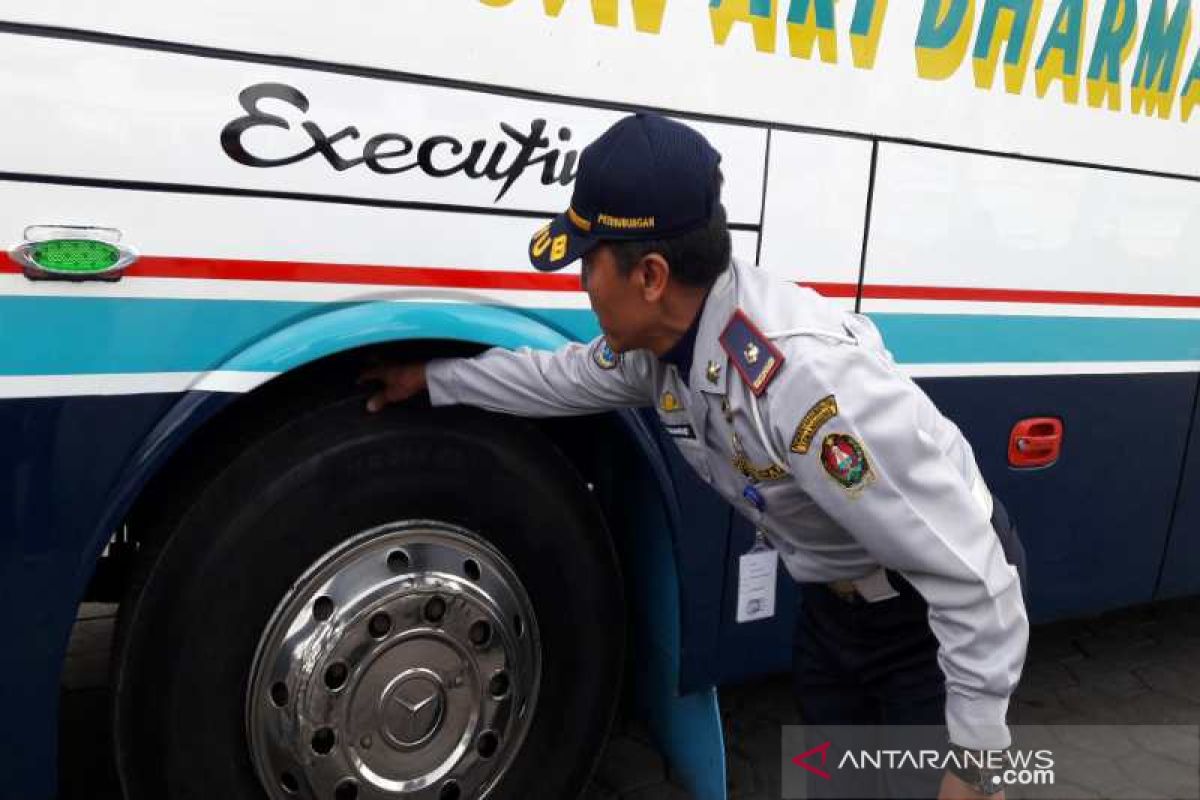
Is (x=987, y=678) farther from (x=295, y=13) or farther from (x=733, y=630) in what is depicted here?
(x=295, y=13)

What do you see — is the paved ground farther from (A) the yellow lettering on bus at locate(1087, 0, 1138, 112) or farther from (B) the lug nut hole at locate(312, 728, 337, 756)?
(A) the yellow lettering on bus at locate(1087, 0, 1138, 112)

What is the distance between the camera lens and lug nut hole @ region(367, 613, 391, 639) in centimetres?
204

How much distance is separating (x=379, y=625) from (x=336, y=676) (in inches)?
4.8

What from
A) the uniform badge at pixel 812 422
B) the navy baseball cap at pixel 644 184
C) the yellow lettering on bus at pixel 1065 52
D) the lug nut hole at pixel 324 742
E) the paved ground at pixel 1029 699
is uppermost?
the yellow lettering on bus at pixel 1065 52

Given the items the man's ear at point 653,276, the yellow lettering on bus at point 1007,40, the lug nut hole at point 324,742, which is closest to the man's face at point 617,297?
the man's ear at point 653,276

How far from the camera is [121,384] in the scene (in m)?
1.80

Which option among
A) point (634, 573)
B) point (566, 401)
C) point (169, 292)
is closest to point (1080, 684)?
point (634, 573)

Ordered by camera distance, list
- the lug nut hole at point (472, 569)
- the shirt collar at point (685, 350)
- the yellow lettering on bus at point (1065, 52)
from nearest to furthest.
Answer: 1. the shirt collar at point (685, 350)
2. the lug nut hole at point (472, 569)
3. the yellow lettering on bus at point (1065, 52)

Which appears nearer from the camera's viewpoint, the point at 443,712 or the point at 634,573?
the point at 443,712

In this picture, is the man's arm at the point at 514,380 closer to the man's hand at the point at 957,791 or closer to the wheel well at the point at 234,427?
the wheel well at the point at 234,427

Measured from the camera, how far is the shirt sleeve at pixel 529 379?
6.69 feet

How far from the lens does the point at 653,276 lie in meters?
1.70

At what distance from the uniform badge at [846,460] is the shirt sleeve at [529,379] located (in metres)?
0.55

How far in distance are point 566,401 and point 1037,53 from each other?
1592 mm
